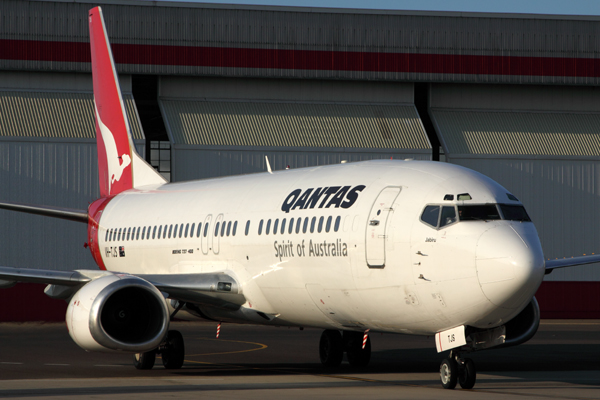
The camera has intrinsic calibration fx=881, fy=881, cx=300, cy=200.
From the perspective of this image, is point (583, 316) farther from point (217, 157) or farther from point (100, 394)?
point (100, 394)

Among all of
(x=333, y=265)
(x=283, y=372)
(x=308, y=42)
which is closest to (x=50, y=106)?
(x=308, y=42)

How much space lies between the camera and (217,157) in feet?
111

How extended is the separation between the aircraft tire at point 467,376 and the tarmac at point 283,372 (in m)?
0.14

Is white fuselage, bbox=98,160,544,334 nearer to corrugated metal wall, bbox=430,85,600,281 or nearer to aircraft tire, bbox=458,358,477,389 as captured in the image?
aircraft tire, bbox=458,358,477,389

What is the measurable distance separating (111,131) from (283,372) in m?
11.7

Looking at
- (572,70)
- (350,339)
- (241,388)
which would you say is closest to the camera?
(241,388)

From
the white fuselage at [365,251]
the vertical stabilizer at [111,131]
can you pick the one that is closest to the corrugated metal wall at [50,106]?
the vertical stabilizer at [111,131]

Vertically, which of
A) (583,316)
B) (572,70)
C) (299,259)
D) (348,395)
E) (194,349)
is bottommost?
(583,316)

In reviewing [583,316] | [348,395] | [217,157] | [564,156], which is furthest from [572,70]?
[348,395]

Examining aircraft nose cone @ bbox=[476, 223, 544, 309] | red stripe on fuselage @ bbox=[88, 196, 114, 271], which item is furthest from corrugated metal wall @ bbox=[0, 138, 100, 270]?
aircraft nose cone @ bbox=[476, 223, 544, 309]

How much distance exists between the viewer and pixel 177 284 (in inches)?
690

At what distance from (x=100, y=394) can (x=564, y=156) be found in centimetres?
2629

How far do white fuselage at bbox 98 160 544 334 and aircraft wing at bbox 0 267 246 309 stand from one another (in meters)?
0.28

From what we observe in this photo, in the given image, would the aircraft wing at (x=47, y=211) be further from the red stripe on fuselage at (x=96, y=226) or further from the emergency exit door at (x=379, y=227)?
the emergency exit door at (x=379, y=227)
